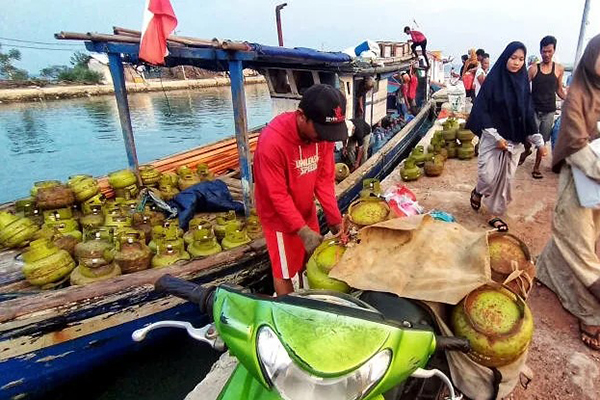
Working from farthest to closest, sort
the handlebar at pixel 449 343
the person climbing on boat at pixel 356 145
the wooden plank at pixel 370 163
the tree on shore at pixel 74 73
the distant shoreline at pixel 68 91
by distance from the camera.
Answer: the tree on shore at pixel 74 73 < the distant shoreline at pixel 68 91 < the person climbing on boat at pixel 356 145 < the wooden plank at pixel 370 163 < the handlebar at pixel 449 343

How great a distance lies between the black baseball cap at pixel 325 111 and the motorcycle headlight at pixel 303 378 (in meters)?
1.57

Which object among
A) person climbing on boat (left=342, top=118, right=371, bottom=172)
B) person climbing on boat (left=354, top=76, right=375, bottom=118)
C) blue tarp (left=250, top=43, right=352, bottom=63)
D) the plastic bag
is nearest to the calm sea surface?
person climbing on boat (left=354, top=76, right=375, bottom=118)

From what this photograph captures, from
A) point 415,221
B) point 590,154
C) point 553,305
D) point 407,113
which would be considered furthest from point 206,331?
point 407,113

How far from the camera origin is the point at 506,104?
13.3 feet

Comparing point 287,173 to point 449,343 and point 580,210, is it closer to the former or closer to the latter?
point 449,343

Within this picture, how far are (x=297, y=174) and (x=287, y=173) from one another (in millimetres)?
85

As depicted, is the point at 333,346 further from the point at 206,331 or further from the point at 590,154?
the point at 590,154

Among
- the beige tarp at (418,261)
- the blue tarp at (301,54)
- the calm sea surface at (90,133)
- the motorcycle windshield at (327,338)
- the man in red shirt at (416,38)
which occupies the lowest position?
the calm sea surface at (90,133)

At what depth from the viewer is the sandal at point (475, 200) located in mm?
4754

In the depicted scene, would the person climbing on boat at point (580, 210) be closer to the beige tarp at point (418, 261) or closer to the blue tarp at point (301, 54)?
the beige tarp at point (418, 261)

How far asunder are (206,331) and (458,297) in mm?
1152

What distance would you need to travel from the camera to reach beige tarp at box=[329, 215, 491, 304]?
176 cm

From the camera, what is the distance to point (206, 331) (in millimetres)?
1352

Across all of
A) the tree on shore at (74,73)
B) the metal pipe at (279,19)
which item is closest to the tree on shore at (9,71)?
the tree on shore at (74,73)
